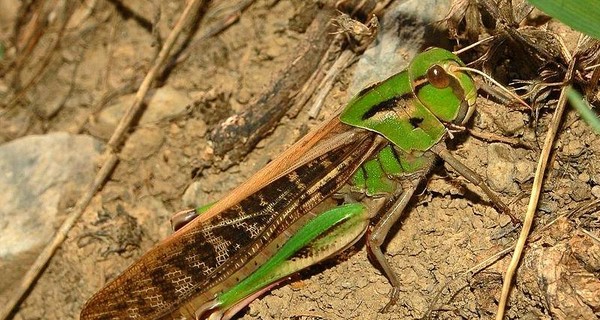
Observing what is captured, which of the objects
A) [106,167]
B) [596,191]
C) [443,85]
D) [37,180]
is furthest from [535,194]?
[37,180]

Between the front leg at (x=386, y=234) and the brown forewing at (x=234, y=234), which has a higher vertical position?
the brown forewing at (x=234, y=234)

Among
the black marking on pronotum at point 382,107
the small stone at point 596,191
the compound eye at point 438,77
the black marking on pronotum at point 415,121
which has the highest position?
the black marking on pronotum at point 382,107

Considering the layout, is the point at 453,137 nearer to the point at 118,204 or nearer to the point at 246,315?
the point at 246,315

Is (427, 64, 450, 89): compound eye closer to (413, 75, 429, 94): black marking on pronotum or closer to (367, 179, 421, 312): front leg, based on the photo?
(413, 75, 429, 94): black marking on pronotum

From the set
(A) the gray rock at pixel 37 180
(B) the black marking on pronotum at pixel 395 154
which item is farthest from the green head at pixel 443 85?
(A) the gray rock at pixel 37 180

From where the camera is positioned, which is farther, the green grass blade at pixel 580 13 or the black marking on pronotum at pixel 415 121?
the black marking on pronotum at pixel 415 121

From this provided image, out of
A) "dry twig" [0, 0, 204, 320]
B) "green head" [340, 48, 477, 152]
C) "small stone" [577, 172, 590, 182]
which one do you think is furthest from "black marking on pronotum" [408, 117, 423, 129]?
"dry twig" [0, 0, 204, 320]

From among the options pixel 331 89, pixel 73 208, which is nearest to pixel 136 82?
pixel 73 208

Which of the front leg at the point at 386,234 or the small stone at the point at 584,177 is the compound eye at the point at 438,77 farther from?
the small stone at the point at 584,177
